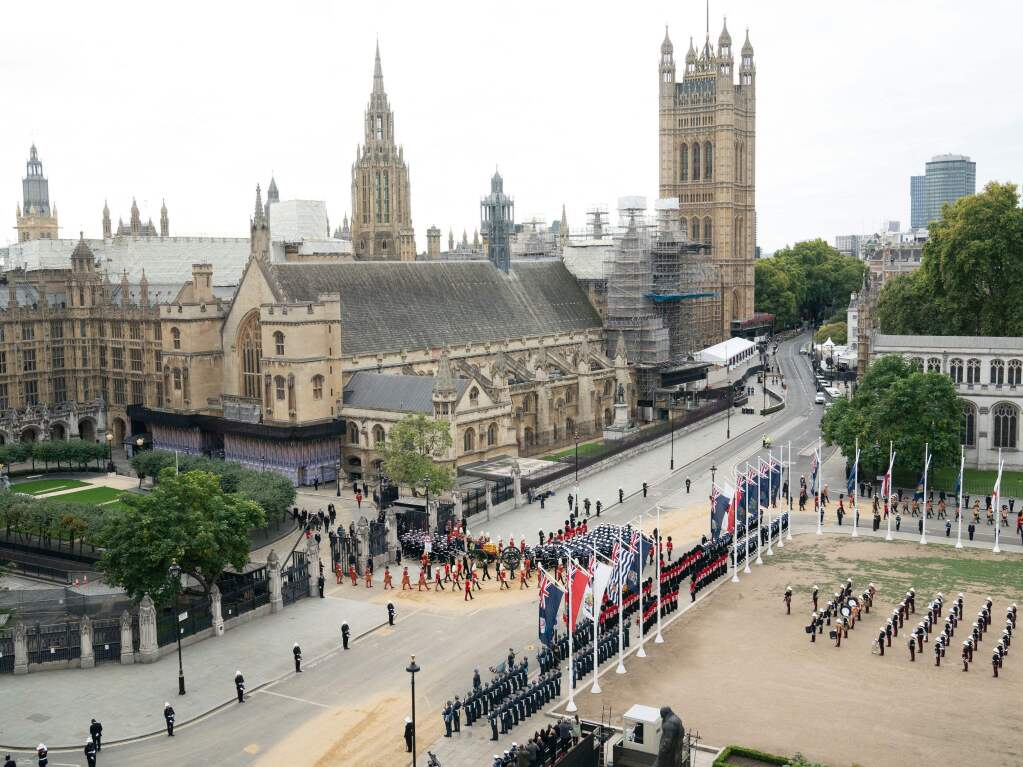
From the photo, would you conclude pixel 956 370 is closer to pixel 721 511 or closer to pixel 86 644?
pixel 721 511

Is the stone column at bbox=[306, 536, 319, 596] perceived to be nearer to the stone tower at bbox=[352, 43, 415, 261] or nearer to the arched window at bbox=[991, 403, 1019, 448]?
the arched window at bbox=[991, 403, 1019, 448]

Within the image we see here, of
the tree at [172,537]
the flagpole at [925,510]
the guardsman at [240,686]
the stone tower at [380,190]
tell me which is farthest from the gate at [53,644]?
the stone tower at [380,190]

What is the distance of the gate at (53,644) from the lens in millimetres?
38825

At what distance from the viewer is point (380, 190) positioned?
404ft

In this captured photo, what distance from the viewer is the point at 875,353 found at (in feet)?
247

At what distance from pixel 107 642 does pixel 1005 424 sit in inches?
2265

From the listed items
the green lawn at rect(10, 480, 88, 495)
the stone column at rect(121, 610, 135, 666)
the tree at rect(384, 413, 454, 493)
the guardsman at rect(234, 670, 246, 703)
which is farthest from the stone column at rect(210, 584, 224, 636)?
the green lawn at rect(10, 480, 88, 495)

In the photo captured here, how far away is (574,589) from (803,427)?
59519 mm

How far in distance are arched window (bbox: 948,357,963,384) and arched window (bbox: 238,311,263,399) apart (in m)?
47.2

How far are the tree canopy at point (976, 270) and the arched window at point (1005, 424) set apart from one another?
50.6 ft

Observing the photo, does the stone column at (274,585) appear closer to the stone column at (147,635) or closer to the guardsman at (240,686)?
the stone column at (147,635)

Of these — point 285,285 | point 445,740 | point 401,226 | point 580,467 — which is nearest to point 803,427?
point 580,467

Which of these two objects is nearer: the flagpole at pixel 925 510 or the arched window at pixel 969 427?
the flagpole at pixel 925 510

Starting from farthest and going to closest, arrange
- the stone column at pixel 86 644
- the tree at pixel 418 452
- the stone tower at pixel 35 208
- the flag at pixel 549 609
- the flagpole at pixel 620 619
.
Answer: the stone tower at pixel 35 208, the tree at pixel 418 452, the stone column at pixel 86 644, the flagpole at pixel 620 619, the flag at pixel 549 609
